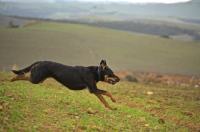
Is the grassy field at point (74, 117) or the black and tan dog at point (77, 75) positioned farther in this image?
the black and tan dog at point (77, 75)

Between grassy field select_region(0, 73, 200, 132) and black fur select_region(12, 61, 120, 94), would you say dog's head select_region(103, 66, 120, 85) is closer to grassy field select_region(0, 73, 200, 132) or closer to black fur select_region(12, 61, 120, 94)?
black fur select_region(12, 61, 120, 94)

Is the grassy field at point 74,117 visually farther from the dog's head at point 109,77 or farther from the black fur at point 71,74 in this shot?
the dog's head at point 109,77

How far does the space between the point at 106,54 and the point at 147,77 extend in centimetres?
1104

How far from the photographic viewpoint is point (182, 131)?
8.29m

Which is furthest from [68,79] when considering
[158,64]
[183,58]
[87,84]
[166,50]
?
[166,50]

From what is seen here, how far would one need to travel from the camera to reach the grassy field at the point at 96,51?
37.5 m

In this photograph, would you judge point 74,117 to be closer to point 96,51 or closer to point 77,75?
point 77,75

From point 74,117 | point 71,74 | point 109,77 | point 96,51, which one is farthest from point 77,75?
point 96,51

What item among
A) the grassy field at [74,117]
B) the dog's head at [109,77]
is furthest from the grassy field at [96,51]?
the dog's head at [109,77]

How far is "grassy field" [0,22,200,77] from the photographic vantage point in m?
37.5

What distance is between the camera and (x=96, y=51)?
1769 inches

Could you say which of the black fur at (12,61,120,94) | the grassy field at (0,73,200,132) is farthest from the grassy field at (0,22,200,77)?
the grassy field at (0,73,200,132)

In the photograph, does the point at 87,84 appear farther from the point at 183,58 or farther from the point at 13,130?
the point at 183,58

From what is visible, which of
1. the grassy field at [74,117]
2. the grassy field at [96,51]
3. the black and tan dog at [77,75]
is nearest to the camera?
the grassy field at [74,117]
